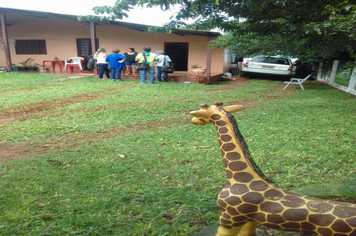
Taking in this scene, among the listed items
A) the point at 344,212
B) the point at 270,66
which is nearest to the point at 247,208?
the point at 344,212

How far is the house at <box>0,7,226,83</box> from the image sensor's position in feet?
52.7

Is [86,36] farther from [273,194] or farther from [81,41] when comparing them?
[273,194]

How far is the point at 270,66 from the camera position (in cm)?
1498

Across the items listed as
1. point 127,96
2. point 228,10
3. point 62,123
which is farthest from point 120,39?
point 228,10

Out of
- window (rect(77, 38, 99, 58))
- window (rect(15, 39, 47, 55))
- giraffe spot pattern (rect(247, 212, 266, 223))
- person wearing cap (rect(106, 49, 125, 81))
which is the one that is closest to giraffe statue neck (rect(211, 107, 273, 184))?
giraffe spot pattern (rect(247, 212, 266, 223))

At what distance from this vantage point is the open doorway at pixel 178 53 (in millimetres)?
17625

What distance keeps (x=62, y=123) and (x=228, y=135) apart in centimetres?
480

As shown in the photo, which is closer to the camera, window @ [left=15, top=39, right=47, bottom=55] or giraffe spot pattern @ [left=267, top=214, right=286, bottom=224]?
giraffe spot pattern @ [left=267, top=214, right=286, bottom=224]

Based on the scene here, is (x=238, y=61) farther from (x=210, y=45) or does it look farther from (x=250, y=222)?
(x=250, y=222)

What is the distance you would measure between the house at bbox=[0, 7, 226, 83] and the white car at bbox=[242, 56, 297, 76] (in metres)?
1.82

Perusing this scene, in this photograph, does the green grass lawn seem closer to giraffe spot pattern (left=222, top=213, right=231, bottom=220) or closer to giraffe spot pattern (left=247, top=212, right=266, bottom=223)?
giraffe spot pattern (left=222, top=213, right=231, bottom=220)

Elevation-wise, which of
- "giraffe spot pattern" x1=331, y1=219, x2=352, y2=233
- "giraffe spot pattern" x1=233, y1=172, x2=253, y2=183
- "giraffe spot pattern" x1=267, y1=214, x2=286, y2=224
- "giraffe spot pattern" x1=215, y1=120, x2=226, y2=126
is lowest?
"giraffe spot pattern" x1=267, y1=214, x2=286, y2=224

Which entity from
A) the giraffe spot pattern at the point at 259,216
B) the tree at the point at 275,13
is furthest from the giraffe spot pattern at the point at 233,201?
the tree at the point at 275,13

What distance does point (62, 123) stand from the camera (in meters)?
5.77
